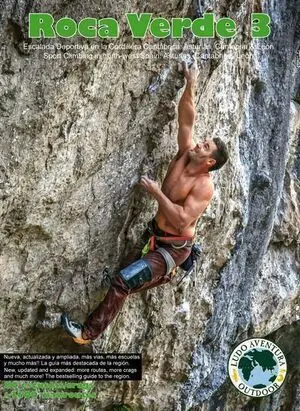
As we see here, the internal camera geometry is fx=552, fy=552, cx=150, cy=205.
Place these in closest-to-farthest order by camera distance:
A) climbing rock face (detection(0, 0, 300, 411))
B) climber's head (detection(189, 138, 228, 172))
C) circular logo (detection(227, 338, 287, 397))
A: 1. climbing rock face (detection(0, 0, 300, 411))
2. climber's head (detection(189, 138, 228, 172))
3. circular logo (detection(227, 338, 287, 397))

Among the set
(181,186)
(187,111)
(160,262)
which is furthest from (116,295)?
(187,111)

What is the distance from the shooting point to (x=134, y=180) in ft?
9.59

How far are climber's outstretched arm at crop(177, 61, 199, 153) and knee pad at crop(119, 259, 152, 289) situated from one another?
0.62 meters

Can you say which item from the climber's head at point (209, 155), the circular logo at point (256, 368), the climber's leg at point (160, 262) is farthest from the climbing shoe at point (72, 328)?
the circular logo at point (256, 368)

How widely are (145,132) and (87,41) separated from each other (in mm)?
595

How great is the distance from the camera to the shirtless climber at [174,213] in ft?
9.12

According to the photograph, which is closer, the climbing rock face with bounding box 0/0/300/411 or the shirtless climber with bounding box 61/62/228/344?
the climbing rock face with bounding box 0/0/300/411

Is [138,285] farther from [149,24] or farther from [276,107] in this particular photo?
[276,107]

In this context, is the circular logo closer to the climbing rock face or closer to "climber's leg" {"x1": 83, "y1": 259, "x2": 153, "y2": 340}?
the climbing rock face

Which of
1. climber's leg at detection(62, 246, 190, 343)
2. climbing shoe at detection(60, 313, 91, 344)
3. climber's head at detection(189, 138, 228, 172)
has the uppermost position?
climber's head at detection(189, 138, 228, 172)

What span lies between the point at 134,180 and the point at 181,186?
280 millimetres

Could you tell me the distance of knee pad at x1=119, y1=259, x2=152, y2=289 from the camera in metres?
2.81

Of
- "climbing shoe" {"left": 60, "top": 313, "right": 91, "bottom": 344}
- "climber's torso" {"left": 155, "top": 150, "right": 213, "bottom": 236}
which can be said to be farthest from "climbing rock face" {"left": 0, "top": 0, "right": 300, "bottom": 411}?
"climber's torso" {"left": 155, "top": 150, "right": 213, "bottom": 236}

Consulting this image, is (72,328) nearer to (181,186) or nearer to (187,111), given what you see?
(181,186)
